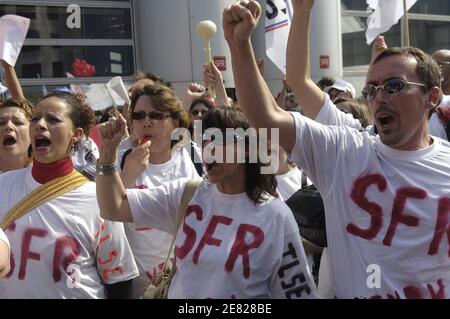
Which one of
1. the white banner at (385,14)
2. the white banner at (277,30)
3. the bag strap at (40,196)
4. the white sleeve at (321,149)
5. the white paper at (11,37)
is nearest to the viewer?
the white sleeve at (321,149)

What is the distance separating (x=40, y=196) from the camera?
265 centimetres

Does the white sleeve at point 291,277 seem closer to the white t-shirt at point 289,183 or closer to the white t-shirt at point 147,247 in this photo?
the white t-shirt at point 147,247

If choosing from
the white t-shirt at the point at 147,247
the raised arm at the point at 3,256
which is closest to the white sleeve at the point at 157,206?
the white t-shirt at the point at 147,247

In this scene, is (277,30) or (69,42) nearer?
(277,30)

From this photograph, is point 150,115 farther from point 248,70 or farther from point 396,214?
point 396,214

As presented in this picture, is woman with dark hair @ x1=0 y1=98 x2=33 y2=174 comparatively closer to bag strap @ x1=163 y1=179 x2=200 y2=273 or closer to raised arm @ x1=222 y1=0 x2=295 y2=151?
bag strap @ x1=163 y1=179 x2=200 y2=273

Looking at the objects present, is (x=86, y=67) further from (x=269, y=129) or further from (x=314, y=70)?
(x=269, y=129)

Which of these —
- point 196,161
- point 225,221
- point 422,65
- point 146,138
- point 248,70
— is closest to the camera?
point 248,70

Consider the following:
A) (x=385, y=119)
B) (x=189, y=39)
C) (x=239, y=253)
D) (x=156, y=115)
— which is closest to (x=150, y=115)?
(x=156, y=115)

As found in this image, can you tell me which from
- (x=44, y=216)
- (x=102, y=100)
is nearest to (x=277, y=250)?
(x=44, y=216)

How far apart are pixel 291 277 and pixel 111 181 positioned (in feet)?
2.68

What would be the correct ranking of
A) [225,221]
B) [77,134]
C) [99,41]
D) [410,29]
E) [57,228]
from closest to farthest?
[225,221]
[57,228]
[77,134]
[99,41]
[410,29]

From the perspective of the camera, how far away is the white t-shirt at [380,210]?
2039mm

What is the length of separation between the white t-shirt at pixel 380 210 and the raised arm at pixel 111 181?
812 mm
